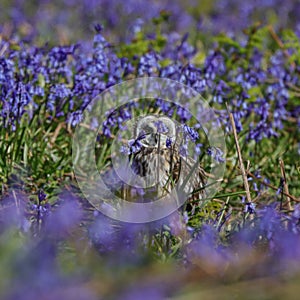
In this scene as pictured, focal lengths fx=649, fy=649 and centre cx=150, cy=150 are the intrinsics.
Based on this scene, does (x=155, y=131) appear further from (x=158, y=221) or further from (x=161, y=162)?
(x=158, y=221)

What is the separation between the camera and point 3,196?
10.8 feet

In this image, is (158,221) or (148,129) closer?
(158,221)

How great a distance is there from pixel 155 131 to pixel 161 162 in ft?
0.50

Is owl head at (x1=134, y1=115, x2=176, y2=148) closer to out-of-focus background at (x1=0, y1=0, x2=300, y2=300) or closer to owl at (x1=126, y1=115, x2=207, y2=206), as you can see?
owl at (x1=126, y1=115, x2=207, y2=206)

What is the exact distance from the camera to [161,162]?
3.06 meters

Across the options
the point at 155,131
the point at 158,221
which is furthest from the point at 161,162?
the point at 158,221

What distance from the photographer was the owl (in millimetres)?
3017

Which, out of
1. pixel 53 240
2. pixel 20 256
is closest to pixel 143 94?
pixel 53 240

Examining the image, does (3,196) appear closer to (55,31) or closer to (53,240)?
(53,240)

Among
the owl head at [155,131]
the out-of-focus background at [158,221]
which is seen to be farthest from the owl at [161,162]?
the out-of-focus background at [158,221]

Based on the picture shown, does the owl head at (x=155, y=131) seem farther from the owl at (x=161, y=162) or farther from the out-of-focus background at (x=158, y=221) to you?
the out-of-focus background at (x=158, y=221)

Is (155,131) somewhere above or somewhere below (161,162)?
above

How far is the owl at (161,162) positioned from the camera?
9.90 feet

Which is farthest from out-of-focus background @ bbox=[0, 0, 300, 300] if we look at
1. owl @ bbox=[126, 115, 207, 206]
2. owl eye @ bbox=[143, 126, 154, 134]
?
owl eye @ bbox=[143, 126, 154, 134]
